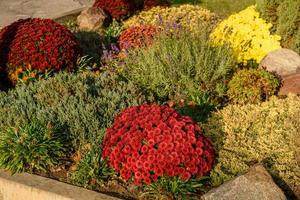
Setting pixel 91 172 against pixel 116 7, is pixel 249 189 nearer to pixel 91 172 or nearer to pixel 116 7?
pixel 91 172

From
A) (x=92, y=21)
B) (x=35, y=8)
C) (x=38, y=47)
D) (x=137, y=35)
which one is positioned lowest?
(x=35, y=8)

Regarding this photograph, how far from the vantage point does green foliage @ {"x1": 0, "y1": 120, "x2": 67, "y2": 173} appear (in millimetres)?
5938

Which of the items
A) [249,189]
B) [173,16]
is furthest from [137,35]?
[249,189]

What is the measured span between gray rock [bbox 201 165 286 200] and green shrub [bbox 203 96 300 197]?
0.38 metres

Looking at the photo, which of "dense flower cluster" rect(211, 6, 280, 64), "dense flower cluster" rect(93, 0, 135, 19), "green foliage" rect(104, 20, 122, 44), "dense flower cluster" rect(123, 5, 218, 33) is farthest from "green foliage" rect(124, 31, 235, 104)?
"dense flower cluster" rect(93, 0, 135, 19)

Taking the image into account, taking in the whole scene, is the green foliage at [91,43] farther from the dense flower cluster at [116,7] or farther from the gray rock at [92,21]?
the dense flower cluster at [116,7]

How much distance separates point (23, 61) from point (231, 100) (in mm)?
3307

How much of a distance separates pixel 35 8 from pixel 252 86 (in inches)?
335

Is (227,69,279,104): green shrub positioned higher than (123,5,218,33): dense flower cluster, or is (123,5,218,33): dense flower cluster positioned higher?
(227,69,279,104): green shrub

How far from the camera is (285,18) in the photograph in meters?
8.54

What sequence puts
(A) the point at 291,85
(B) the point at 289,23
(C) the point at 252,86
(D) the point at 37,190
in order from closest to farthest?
(D) the point at 37,190 → (C) the point at 252,86 → (A) the point at 291,85 → (B) the point at 289,23

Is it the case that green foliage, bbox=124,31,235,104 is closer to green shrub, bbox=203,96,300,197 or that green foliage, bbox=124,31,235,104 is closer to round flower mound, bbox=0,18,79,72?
green shrub, bbox=203,96,300,197

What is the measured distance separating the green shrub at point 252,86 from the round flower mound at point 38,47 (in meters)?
2.78

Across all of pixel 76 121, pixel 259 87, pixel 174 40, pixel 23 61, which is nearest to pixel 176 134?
pixel 76 121
